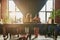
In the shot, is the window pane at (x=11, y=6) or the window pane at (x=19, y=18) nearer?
the window pane at (x=19, y=18)

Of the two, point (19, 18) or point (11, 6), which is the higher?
point (11, 6)

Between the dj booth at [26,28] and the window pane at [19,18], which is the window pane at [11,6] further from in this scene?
the dj booth at [26,28]

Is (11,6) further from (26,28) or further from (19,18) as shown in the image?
(26,28)

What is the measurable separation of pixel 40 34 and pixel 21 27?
1.47 ft

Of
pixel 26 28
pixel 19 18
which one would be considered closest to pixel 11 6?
pixel 19 18

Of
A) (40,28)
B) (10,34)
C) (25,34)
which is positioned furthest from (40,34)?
(10,34)

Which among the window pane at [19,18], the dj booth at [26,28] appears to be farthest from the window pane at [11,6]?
the dj booth at [26,28]

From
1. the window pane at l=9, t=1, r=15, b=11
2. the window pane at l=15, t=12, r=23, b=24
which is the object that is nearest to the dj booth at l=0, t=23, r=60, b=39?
the window pane at l=15, t=12, r=23, b=24

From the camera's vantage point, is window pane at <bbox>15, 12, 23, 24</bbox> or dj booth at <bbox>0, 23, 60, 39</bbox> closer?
dj booth at <bbox>0, 23, 60, 39</bbox>

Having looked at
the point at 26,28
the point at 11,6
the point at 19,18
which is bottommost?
the point at 26,28

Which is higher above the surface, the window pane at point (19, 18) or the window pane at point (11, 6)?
the window pane at point (11, 6)

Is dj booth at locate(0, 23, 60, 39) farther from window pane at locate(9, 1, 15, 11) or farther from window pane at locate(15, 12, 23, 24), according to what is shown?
window pane at locate(9, 1, 15, 11)

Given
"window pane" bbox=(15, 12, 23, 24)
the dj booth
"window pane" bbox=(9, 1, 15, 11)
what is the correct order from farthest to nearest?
1. "window pane" bbox=(9, 1, 15, 11)
2. "window pane" bbox=(15, 12, 23, 24)
3. the dj booth

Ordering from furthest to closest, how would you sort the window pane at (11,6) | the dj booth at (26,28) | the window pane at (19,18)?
1. the window pane at (11,6)
2. the window pane at (19,18)
3. the dj booth at (26,28)
